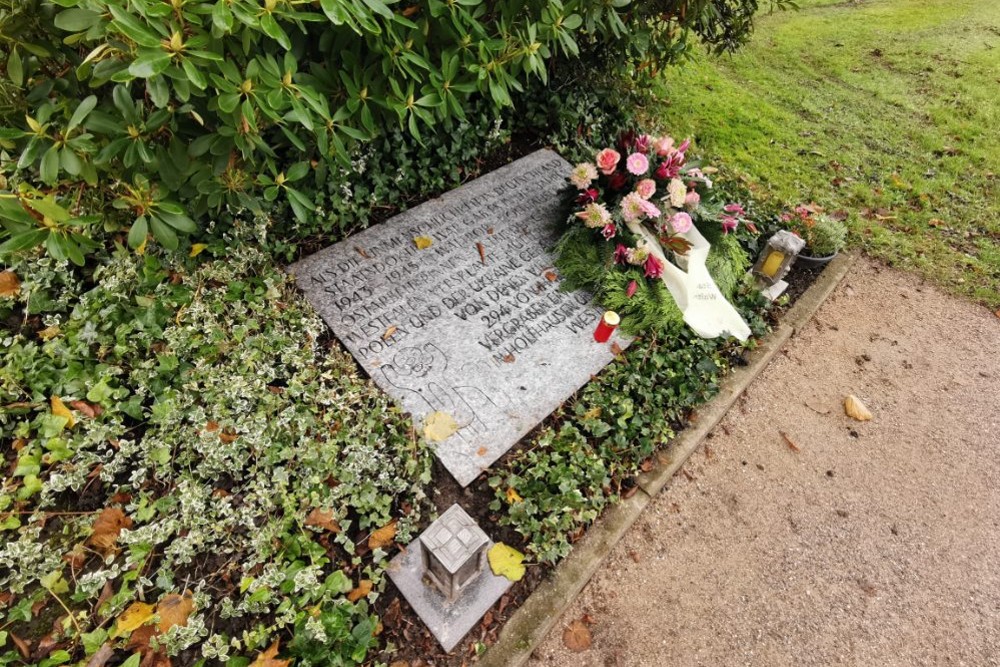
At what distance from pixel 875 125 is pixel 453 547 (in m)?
7.76

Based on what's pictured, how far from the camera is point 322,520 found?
260 centimetres

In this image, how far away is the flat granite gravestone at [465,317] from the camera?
3191 mm

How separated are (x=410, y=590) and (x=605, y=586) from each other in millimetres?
1093

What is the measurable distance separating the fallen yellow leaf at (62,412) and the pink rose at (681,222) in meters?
3.97

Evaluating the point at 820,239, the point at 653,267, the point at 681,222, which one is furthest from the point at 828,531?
the point at 820,239

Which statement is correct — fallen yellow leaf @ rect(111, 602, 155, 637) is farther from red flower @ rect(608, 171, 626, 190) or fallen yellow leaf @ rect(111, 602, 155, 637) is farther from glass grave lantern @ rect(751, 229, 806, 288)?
glass grave lantern @ rect(751, 229, 806, 288)

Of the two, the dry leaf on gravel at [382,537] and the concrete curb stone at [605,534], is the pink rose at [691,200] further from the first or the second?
the dry leaf on gravel at [382,537]

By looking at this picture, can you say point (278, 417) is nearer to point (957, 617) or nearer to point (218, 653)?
point (218, 653)

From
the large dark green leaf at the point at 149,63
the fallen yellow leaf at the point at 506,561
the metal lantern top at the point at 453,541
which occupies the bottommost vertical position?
the fallen yellow leaf at the point at 506,561

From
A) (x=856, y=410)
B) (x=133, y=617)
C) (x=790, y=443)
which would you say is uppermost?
(x=133, y=617)

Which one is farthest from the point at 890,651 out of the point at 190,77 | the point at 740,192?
the point at 190,77

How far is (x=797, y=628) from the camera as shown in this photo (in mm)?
2850

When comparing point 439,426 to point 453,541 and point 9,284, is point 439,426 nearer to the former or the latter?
point 453,541

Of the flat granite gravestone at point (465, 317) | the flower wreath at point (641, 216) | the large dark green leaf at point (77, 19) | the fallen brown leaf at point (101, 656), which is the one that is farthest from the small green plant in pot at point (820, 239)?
the fallen brown leaf at point (101, 656)
